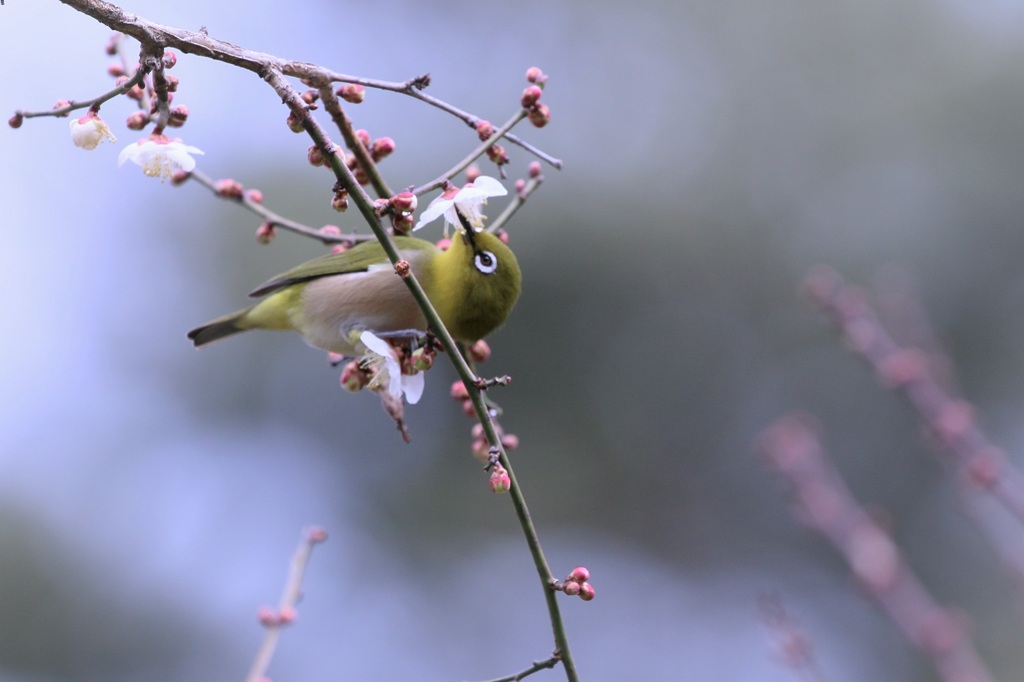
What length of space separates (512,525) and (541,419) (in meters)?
1.12

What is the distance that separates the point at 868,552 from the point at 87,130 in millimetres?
2072

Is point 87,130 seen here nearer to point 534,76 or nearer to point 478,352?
point 534,76

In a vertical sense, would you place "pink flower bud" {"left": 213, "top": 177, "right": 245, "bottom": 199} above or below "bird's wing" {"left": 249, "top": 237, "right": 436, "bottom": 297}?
below

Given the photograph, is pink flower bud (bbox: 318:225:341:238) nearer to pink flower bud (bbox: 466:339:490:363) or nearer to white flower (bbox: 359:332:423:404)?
white flower (bbox: 359:332:423:404)

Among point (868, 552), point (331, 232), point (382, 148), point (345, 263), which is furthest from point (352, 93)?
point (868, 552)

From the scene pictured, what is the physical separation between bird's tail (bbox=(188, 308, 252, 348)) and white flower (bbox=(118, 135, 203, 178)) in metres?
1.16

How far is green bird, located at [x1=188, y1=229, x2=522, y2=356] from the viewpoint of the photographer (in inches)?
95.3

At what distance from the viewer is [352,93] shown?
167cm

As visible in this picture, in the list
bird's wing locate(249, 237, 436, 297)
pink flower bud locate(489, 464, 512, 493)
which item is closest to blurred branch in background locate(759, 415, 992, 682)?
bird's wing locate(249, 237, 436, 297)

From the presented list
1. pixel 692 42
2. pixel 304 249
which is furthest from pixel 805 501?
pixel 692 42

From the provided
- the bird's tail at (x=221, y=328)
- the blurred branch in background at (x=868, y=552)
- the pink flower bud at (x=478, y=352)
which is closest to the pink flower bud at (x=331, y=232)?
the pink flower bud at (x=478, y=352)

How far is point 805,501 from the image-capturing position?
2781 millimetres

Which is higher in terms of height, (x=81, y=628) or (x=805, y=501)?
(x=81, y=628)

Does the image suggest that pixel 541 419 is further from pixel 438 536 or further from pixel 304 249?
pixel 304 249
